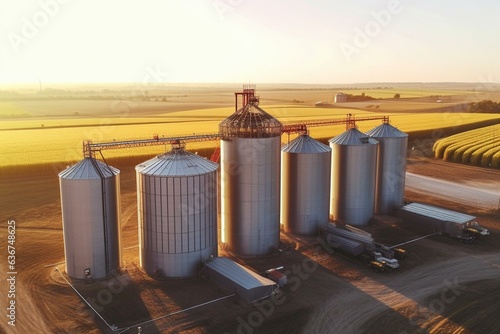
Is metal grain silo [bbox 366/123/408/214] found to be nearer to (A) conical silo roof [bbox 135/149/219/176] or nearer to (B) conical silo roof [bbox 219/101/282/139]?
(B) conical silo roof [bbox 219/101/282/139]

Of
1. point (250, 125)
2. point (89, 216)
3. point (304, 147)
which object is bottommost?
point (89, 216)

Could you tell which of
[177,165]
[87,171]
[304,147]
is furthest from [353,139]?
[87,171]

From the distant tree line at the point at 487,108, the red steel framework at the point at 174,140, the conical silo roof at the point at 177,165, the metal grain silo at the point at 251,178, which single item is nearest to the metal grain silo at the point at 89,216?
the red steel framework at the point at 174,140

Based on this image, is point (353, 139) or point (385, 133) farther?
point (385, 133)

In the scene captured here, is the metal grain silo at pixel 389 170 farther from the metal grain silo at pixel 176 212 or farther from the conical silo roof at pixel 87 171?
the conical silo roof at pixel 87 171

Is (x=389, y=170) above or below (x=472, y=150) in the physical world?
above

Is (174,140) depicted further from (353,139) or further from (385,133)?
(385,133)

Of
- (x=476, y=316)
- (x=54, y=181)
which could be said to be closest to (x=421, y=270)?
(x=476, y=316)

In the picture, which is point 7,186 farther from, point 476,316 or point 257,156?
point 476,316
